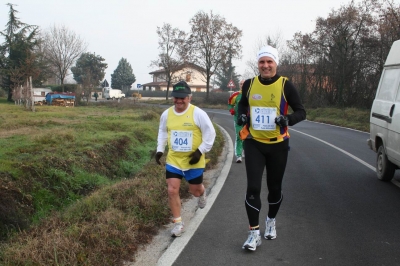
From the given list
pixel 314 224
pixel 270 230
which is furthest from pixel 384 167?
pixel 270 230

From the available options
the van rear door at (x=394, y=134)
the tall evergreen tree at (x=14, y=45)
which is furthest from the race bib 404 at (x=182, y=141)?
the tall evergreen tree at (x=14, y=45)

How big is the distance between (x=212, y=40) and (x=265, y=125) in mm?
50435

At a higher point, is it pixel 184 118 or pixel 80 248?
pixel 184 118

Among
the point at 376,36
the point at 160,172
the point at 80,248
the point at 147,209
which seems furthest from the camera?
the point at 376,36

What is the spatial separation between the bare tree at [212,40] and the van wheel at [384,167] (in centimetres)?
4664

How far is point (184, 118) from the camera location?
16.7ft

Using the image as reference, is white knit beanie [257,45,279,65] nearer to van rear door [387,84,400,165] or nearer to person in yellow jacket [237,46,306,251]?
person in yellow jacket [237,46,306,251]

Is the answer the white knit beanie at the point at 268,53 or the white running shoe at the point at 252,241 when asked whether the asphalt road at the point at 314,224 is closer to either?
the white running shoe at the point at 252,241

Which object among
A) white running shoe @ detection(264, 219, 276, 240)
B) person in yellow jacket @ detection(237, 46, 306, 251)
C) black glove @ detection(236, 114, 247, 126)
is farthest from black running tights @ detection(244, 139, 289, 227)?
white running shoe @ detection(264, 219, 276, 240)

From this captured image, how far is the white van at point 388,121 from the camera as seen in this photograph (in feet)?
23.1

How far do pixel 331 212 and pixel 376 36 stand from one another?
86.6 ft

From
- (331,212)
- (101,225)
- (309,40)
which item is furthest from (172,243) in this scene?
(309,40)

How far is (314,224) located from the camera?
5539 millimetres

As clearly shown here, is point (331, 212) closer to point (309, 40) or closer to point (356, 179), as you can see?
point (356, 179)
